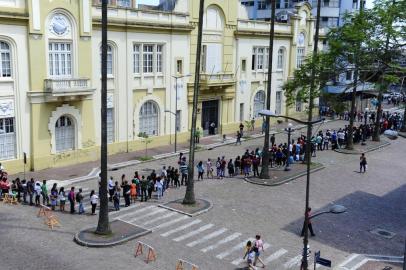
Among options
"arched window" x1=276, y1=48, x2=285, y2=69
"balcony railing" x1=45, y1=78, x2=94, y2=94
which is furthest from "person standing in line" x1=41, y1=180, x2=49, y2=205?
"arched window" x1=276, y1=48, x2=285, y2=69

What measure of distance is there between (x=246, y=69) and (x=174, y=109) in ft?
35.1

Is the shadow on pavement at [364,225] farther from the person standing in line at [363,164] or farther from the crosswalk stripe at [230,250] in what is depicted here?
the person standing in line at [363,164]

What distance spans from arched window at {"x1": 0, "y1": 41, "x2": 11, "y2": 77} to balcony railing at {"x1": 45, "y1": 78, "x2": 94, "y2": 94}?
238 cm

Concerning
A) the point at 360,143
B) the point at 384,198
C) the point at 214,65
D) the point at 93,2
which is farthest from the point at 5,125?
the point at 360,143

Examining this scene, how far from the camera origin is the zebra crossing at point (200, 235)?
18.7 meters

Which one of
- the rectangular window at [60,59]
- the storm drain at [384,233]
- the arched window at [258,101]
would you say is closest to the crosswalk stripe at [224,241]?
the storm drain at [384,233]

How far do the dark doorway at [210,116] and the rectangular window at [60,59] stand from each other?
1467 centimetres

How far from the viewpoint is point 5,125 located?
29125 mm

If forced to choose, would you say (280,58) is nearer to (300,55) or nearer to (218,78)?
(300,55)

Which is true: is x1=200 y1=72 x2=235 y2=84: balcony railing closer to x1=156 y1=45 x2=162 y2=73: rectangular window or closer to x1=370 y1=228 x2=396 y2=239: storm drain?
x1=156 y1=45 x2=162 y2=73: rectangular window

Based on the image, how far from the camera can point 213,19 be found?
4238 cm

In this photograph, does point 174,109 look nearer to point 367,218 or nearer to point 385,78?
point 367,218

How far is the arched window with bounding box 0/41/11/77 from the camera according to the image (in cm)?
Result: 2825

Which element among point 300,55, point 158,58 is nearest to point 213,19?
point 158,58
